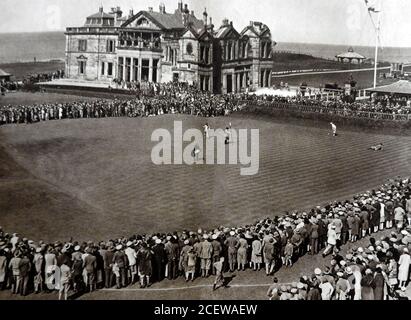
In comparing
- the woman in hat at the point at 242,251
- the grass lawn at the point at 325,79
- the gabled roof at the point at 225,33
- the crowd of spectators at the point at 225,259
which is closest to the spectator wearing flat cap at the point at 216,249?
the crowd of spectators at the point at 225,259

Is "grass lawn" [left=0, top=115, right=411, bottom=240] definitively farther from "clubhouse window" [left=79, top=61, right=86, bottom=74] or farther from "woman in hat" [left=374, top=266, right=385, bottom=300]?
"clubhouse window" [left=79, top=61, right=86, bottom=74]

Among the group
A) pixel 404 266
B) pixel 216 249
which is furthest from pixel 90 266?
pixel 404 266

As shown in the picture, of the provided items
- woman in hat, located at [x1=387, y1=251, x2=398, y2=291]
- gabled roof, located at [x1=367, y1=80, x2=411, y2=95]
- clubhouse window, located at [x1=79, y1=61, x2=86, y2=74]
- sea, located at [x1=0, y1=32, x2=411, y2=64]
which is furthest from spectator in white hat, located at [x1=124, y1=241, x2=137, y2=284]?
clubhouse window, located at [x1=79, y1=61, x2=86, y2=74]

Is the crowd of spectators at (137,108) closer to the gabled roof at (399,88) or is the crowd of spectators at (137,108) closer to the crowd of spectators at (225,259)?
the gabled roof at (399,88)

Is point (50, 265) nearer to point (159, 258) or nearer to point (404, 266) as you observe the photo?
point (159, 258)

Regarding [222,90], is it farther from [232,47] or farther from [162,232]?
[162,232]
